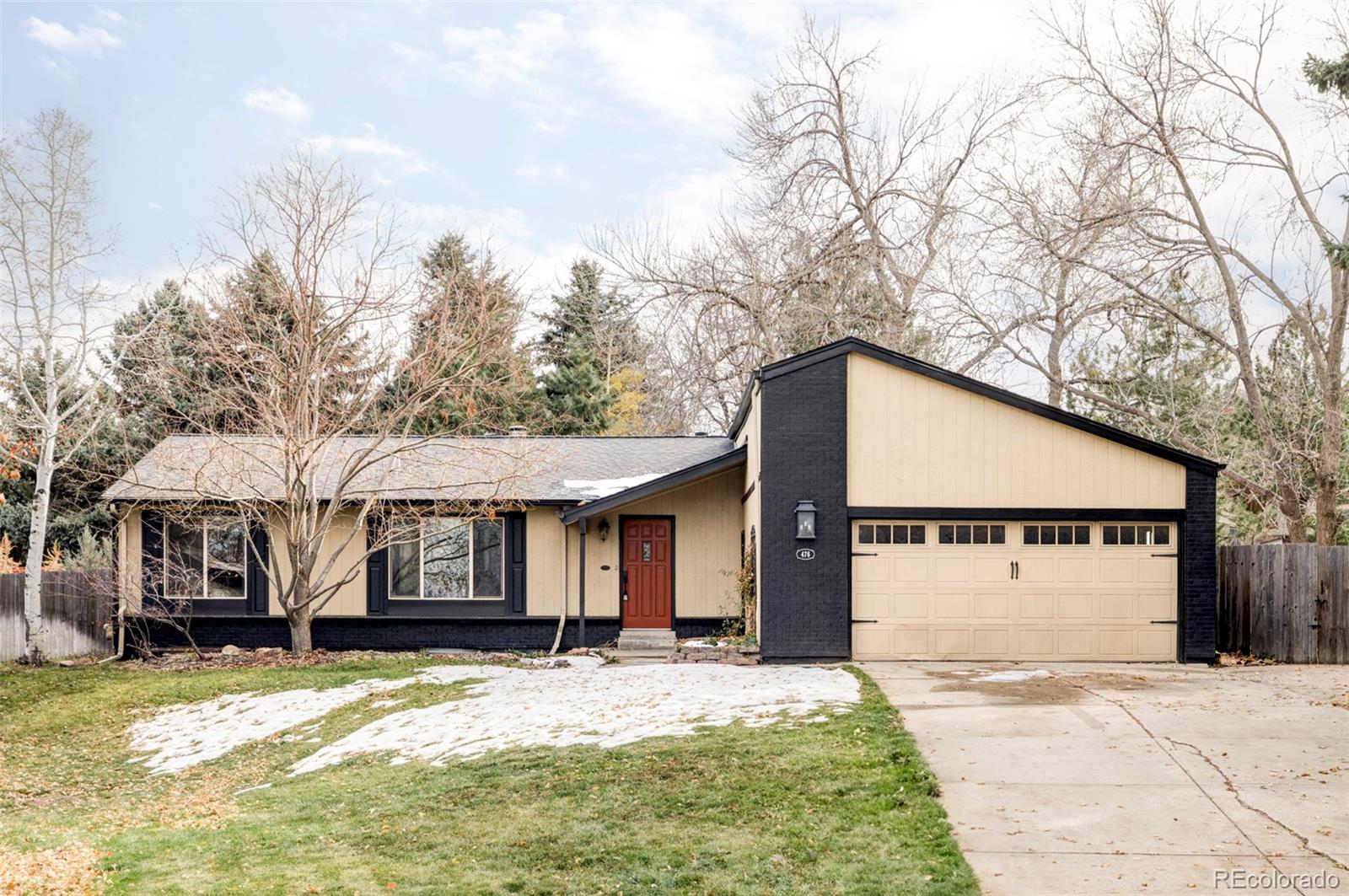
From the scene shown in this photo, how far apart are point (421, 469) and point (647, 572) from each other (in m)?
4.21

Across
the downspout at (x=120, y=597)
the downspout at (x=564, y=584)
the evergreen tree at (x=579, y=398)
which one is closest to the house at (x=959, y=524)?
the downspout at (x=564, y=584)

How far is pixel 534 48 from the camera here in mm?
25109

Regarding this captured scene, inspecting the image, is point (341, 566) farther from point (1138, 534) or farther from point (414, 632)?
point (1138, 534)

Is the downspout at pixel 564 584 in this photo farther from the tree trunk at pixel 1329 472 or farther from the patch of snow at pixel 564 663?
the tree trunk at pixel 1329 472

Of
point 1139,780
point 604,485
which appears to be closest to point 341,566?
point 604,485

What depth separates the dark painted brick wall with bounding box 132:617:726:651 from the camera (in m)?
17.6

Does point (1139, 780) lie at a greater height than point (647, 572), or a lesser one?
lesser

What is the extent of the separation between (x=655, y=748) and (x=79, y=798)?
5.44 meters

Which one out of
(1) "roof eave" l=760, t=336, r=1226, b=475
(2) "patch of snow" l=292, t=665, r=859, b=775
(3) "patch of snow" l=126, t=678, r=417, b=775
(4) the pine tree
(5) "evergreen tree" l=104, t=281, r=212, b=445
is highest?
(5) "evergreen tree" l=104, t=281, r=212, b=445

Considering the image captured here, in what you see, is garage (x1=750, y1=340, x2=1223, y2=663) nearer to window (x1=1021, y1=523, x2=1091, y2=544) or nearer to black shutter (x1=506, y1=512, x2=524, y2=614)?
window (x1=1021, y1=523, x2=1091, y2=544)

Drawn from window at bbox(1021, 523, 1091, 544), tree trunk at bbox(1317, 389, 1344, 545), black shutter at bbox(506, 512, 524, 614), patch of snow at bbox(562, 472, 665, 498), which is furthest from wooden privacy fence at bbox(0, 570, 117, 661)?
tree trunk at bbox(1317, 389, 1344, 545)

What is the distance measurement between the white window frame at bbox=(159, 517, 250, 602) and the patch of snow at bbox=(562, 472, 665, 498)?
5407 mm

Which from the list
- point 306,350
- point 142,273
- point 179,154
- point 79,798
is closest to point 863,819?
point 79,798

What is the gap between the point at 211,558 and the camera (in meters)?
17.9
